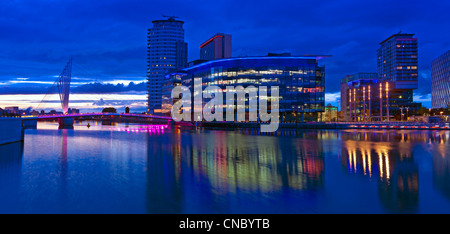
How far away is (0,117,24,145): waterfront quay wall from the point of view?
3344 centimetres

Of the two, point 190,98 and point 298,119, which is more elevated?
point 190,98

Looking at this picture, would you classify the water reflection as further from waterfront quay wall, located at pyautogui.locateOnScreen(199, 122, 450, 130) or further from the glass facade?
the glass facade

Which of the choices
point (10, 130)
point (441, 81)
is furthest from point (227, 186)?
point (441, 81)

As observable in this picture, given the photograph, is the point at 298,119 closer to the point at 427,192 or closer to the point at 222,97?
the point at 222,97

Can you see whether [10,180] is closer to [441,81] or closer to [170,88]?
[170,88]

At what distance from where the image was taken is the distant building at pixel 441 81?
537 ft

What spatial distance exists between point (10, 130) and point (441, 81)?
652ft

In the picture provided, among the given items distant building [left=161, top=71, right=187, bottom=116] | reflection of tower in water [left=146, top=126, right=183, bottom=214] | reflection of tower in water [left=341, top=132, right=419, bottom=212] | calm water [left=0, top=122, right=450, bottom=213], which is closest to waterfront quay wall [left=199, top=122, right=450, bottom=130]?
reflection of tower in water [left=341, top=132, right=419, bottom=212]

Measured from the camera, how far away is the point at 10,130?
36094 mm

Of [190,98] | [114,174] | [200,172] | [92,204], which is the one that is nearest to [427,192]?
[200,172]

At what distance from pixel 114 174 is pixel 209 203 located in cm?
853
